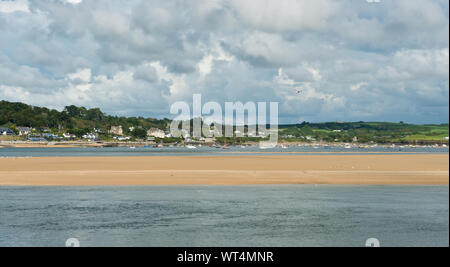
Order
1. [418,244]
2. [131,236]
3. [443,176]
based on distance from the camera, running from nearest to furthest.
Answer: [418,244], [131,236], [443,176]

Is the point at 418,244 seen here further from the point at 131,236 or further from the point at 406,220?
the point at 131,236

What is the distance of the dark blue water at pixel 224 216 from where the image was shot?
18141 millimetres

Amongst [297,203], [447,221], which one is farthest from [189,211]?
[447,221]

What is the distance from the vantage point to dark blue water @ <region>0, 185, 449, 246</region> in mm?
18141

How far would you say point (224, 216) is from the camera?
22906 mm

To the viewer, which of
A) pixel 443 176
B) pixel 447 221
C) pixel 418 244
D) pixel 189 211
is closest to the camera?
pixel 418 244

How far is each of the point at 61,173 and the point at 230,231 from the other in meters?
29.7
